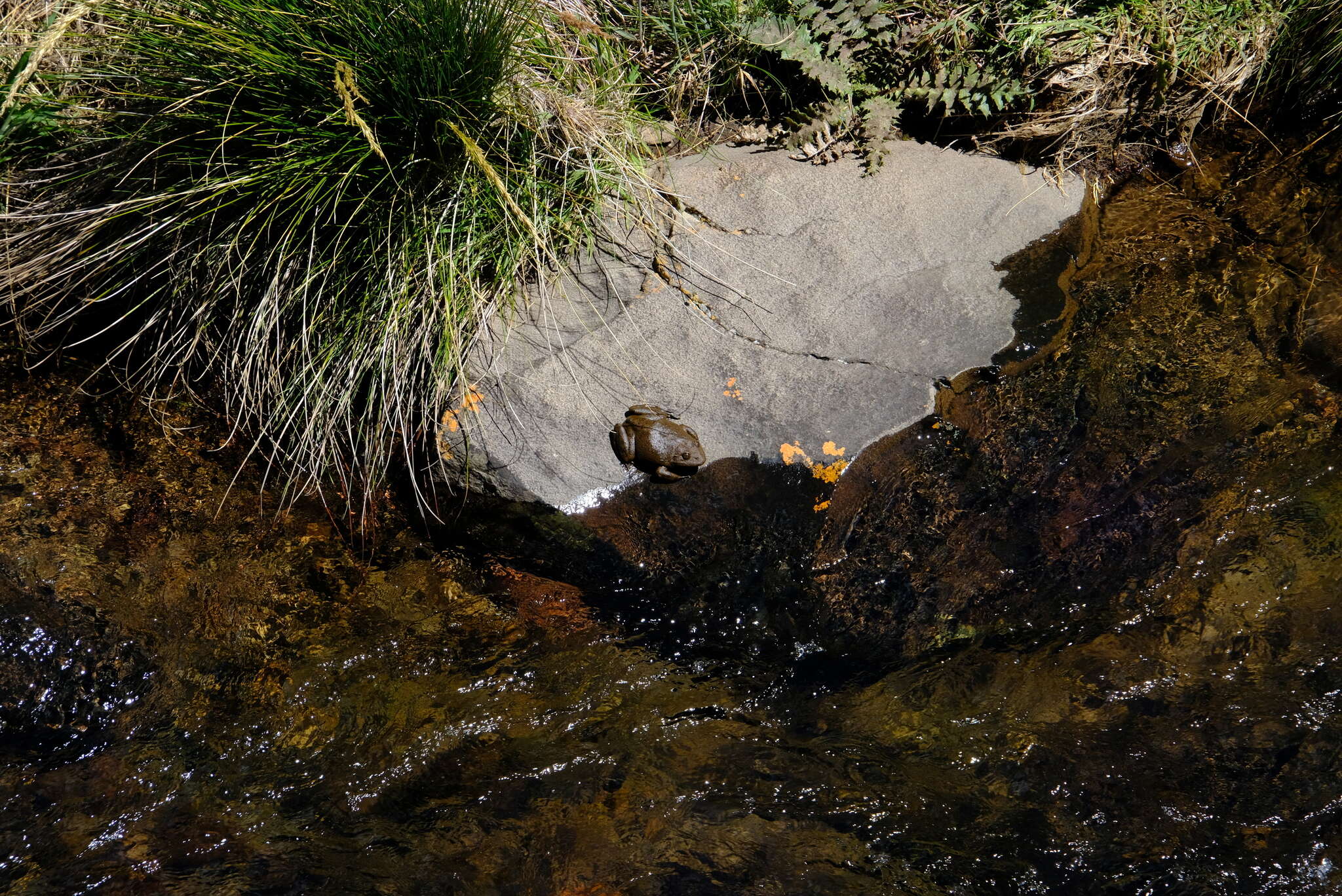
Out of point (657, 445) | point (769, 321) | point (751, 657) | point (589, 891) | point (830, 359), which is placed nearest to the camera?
point (589, 891)

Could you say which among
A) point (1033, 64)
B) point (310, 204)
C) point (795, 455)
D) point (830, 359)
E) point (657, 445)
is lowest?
point (795, 455)

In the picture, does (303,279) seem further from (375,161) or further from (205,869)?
(205,869)

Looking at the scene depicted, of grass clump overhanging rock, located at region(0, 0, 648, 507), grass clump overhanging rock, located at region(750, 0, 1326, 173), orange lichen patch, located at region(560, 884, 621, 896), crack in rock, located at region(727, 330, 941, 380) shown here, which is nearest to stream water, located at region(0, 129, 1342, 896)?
orange lichen patch, located at region(560, 884, 621, 896)

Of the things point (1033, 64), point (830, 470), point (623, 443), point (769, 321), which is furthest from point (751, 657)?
point (1033, 64)

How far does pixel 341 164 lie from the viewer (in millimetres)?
3578

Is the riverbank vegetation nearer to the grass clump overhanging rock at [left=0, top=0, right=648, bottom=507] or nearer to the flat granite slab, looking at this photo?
the grass clump overhanging rock at [left=0, top=0, right=648, bottom=507]

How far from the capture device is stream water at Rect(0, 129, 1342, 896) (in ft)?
8.85

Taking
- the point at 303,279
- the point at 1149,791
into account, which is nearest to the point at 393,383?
the point at 303,279

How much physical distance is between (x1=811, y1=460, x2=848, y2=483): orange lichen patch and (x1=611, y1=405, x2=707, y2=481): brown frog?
453mm

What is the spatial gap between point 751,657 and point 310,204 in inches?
96.0

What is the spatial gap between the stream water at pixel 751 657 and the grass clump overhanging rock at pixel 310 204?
0.39 metres

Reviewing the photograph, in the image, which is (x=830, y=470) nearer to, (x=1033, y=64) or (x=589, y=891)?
(x=589, y=891)

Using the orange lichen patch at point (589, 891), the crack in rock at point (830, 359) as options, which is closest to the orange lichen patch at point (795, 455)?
the crack in rock at point (830, 359)

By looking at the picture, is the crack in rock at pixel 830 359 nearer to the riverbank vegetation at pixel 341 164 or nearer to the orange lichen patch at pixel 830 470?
the orange lichen patch at pixel 830 470
